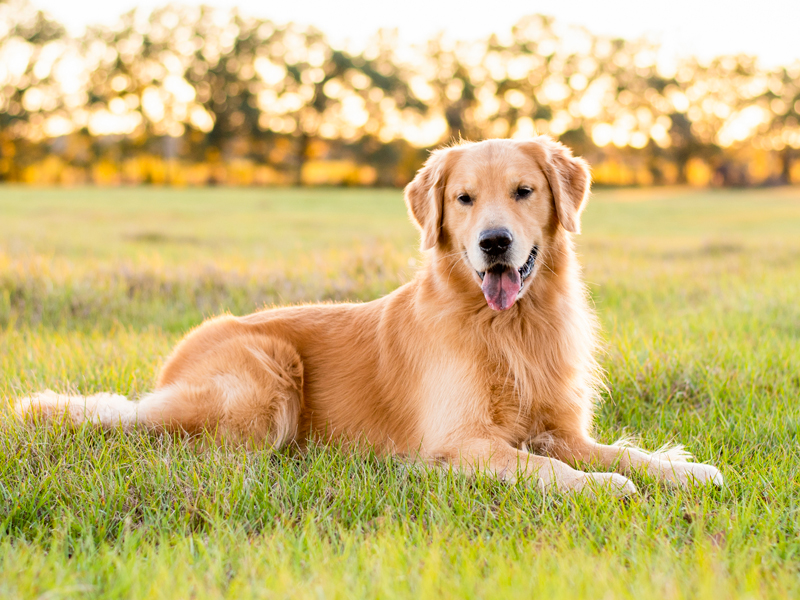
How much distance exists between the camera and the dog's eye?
3092 millimetres

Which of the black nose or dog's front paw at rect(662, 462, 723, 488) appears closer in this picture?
dog's front paw at rect(662, 462, 723, 488)

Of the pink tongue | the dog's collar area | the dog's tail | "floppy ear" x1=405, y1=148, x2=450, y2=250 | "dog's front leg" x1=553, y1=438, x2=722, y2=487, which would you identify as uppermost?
"floppy ear" x1=405, y1=148, x2=450, y2=250

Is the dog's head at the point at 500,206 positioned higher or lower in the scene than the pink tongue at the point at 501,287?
higher

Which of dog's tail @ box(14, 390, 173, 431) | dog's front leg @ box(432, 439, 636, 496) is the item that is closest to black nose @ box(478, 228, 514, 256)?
dog's front leg @ box(432, 439, 636, 496)

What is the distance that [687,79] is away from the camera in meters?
46.2

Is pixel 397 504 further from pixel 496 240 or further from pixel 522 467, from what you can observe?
pixel 496 240

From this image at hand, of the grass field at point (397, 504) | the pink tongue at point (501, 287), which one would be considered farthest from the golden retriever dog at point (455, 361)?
the grass field at point (397, 504)

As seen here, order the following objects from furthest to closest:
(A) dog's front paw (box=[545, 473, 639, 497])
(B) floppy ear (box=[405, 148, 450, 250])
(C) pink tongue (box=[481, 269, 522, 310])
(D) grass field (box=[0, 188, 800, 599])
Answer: (B) floppy ear (box=[405, 148, 450, 250]) < (C) pink tongue (box=[481, 269, 522, 310]) < (A) dog's front paw (box=[545, 473, 639, 497]) < (D) grass field (box=[0, 188, 800, 599])

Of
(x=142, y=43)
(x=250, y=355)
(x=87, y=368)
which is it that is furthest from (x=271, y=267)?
(x=142, y=43)

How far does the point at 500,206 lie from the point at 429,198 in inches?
18.0

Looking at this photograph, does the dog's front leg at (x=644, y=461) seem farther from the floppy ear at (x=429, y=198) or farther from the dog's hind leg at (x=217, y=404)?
the dog's hind leg at (x=217, y=404)

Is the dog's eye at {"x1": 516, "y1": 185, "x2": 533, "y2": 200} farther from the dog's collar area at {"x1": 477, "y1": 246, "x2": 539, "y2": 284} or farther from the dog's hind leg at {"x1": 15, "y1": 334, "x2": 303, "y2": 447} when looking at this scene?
the dog's hind leg at {"x1": 15, "y1": 334, "x2": 303, "y2": 447}

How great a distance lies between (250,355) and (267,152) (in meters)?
40.2

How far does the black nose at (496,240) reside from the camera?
113 inches
